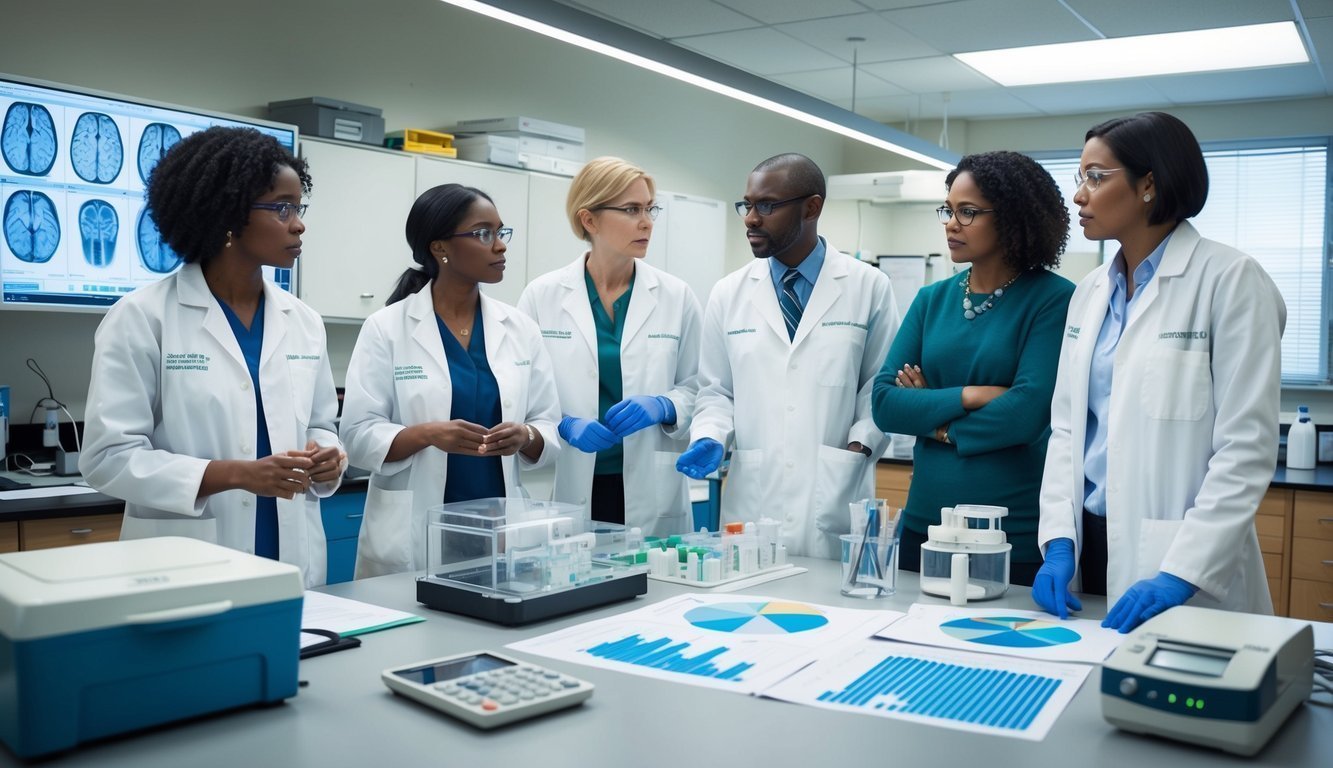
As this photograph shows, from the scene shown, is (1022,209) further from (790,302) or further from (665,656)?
(665,656)

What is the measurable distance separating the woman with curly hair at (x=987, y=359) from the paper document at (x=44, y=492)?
221cm

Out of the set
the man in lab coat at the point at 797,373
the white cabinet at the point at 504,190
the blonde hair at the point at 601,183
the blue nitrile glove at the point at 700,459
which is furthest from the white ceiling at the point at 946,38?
the blue nitrile glove at the point at 700,459

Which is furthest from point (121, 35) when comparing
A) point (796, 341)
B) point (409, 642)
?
point (409, 642)

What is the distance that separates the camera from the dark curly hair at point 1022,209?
212 centimetres

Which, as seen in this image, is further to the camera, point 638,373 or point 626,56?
point 638,373

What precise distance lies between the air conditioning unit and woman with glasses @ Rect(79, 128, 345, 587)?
455 centimetres

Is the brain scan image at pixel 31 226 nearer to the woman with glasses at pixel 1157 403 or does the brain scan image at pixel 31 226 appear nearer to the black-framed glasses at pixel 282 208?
the black-framed glasses at pixel 282 208

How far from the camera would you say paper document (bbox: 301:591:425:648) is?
58.4 inches

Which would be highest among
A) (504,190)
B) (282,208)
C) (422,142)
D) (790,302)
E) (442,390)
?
(422,142)

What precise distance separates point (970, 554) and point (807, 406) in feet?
2.54

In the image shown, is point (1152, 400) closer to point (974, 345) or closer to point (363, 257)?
point (974, 345)

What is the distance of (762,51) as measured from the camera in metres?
5.36

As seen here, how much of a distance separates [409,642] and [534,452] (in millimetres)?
935

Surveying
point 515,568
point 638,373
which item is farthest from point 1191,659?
point 638,373
